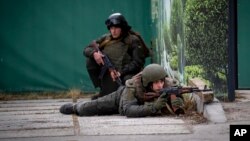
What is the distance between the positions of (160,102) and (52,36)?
534 centimetres

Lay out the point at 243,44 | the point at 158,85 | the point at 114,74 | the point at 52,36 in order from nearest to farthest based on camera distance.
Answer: the point at 158,85 → the point at 114,74 → the point at 243,44 → the point at 52,36

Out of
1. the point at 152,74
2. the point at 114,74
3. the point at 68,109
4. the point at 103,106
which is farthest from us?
the point at 114,74

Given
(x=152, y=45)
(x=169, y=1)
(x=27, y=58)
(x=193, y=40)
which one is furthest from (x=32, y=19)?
(x=193, y=40)

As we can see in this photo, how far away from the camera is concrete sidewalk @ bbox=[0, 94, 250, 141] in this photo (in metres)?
7.72

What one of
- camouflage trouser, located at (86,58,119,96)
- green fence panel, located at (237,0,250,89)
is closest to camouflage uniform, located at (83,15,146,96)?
camouflage trouser, located at (86,58,119,96)

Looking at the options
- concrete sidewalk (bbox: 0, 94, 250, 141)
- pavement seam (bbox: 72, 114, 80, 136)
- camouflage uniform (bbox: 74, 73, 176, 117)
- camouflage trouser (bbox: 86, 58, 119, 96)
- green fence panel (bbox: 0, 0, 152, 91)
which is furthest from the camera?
green fence panel (bbox: 0, 0, 152, 91)

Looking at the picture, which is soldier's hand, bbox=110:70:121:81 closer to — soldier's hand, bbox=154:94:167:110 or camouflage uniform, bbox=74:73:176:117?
camouflage uniform, bbox=74:73:176:117

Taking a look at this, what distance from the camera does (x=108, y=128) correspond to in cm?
837

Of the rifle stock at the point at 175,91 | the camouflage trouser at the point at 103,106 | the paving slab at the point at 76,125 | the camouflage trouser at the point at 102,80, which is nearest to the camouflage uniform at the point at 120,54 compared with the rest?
the camouflage trouser at the point at 102,80

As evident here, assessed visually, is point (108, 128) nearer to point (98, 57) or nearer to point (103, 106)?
point (103, 106)

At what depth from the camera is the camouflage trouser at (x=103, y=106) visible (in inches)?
386

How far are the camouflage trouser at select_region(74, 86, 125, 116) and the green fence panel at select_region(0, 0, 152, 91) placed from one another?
4.09m

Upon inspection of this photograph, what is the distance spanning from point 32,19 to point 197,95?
5273 millimetres

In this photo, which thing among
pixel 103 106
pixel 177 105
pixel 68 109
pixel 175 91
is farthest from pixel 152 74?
pixel 68 109
